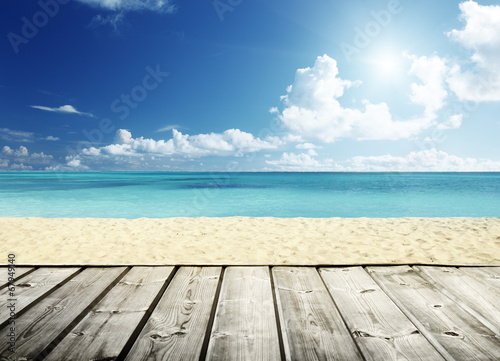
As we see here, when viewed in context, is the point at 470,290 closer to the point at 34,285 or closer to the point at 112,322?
the point at 112,322

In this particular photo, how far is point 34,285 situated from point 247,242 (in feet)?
15.6

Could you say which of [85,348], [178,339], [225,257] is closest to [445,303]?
[178,339]

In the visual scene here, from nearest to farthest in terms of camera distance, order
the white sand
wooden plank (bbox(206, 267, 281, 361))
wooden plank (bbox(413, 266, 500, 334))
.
A: wooden plank (bbox(206, 267, 281, 361)) < wooden plank (bbox(413, 266, 500, 334)) < the white sand

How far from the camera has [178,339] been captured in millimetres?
1435

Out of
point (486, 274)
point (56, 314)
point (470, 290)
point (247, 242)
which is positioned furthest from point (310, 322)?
point (247, 242)

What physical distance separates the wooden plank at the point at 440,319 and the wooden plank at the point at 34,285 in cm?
222

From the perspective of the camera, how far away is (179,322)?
1.58 meters

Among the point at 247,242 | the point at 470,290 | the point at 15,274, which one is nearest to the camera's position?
the point at 470,290

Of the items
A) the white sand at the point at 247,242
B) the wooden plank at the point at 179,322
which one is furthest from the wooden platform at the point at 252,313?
the white sand at the point at 247,242

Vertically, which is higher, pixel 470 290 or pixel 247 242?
pixel 470 290

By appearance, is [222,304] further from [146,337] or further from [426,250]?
[426,250]

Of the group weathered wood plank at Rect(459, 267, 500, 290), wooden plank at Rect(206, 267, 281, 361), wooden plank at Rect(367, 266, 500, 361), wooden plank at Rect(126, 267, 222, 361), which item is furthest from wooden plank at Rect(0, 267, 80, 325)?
weathered wood plank at Rect(459, 267, 500, 290)

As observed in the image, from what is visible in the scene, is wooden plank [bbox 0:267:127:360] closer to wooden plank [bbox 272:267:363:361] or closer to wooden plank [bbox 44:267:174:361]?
wooden plank [bbox 44:267:174:361]

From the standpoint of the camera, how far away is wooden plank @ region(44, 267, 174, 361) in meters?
1.34
